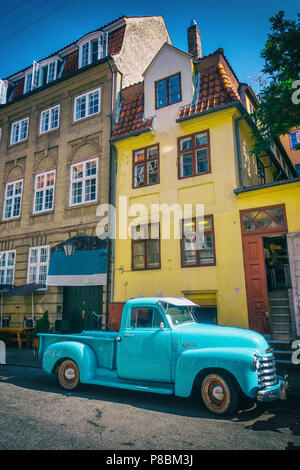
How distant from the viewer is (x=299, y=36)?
871 cm

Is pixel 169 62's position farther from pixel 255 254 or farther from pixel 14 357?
pixel 14 357

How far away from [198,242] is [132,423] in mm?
7214

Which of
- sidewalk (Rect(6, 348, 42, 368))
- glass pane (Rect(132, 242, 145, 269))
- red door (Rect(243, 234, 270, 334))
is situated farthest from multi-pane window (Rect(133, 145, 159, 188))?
sidewalk (Rect(6, 348, 42, 368))

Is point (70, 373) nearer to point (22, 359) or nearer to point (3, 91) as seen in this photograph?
point (22, 359)

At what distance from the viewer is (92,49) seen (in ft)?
53.7

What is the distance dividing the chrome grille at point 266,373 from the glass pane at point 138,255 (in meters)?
7.35

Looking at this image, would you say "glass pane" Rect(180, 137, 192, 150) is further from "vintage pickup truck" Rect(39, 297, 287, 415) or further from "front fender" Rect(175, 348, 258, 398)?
"front fender" Rect(175, 348, 258, 398)

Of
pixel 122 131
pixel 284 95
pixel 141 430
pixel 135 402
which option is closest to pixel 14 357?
pixel 135 402

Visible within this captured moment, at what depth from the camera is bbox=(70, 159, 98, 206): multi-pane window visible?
14469 millimetres

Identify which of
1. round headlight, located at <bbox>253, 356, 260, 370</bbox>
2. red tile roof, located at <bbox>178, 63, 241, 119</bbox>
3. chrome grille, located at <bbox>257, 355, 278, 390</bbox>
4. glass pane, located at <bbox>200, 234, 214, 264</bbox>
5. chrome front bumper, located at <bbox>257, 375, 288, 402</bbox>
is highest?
red tile roof, located at <bbox>178, 63, 241, 119</bbox>

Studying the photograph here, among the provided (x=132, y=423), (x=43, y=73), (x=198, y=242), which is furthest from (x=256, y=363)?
(x=43, y=73)

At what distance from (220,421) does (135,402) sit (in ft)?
6.00

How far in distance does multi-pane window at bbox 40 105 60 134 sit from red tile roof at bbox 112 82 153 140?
4162 millimetres

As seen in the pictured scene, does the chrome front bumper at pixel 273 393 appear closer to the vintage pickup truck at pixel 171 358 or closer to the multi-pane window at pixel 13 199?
the vintage pickup truck at pixel 171 358
